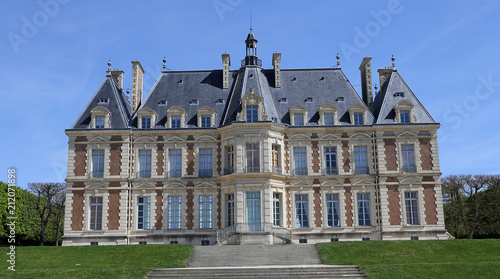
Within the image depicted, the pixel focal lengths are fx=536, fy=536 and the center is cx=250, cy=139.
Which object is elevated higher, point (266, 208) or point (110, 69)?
point (110, 69)

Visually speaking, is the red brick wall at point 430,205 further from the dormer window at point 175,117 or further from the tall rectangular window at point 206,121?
the dormer window at point 175,117

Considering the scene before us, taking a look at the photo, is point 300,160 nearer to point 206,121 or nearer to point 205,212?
point 206,121

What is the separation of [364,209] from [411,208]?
9.39ft

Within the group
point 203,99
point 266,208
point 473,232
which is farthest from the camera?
point 473,232

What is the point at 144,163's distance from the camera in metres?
34.0

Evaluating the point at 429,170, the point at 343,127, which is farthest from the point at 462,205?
the point at 343,127

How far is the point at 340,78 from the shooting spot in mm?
37375

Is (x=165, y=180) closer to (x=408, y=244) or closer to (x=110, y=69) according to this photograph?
(x=110, y=69)

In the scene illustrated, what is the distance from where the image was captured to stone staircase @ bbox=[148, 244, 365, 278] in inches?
853

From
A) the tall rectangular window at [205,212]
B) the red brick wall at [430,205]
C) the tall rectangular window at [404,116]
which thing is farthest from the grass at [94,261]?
the tall rectangular window at [404,116]

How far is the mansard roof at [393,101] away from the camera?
34.4m

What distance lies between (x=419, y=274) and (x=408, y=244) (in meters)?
6.39

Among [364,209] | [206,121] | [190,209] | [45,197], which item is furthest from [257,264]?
[45,197]

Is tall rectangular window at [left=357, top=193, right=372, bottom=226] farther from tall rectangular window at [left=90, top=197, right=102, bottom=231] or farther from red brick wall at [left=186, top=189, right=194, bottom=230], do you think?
tall rectangular window at [left=90, top=197, right=102, bottom=231]
